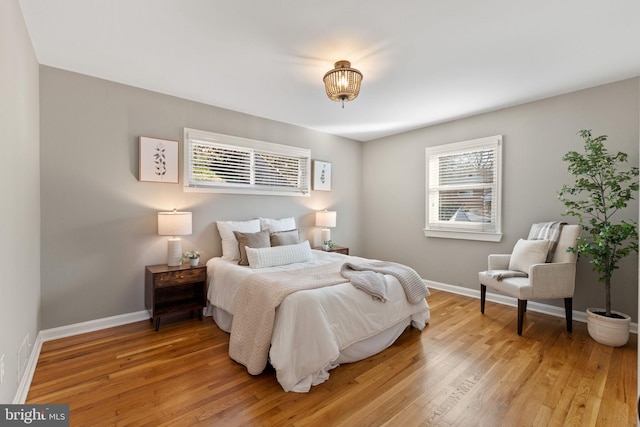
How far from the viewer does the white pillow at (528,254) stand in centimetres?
307

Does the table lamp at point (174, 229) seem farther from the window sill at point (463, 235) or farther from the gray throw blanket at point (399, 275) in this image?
the window sill at point (463, 235)

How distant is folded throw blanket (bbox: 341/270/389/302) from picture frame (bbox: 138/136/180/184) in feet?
7.63

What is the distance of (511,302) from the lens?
3.73m

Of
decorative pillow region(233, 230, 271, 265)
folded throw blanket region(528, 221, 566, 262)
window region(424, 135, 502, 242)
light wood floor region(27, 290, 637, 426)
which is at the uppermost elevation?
window region(424, 135, 502, 242)

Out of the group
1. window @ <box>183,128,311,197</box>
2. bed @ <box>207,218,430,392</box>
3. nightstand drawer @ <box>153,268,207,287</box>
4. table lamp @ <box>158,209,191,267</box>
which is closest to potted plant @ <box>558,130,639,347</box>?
bed @ <box>207,218,430,392</box>

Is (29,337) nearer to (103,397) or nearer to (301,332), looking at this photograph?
(103,397)

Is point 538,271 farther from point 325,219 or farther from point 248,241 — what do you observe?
point 248,241

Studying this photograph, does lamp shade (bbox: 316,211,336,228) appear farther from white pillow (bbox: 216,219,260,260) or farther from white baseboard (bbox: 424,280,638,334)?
white baseboard (bbox: 424,280,638,334)

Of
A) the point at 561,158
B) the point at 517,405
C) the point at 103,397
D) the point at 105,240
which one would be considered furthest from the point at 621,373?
the point at 105,240

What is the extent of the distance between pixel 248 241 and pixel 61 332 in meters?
1.93

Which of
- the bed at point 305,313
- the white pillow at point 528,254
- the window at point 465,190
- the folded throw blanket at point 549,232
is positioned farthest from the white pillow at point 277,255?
the folded throw blanket at point 549,232

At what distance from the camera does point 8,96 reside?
5.34 feet

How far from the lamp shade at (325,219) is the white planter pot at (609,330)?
3.14m

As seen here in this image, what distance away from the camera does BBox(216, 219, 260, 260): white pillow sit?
3500mm
